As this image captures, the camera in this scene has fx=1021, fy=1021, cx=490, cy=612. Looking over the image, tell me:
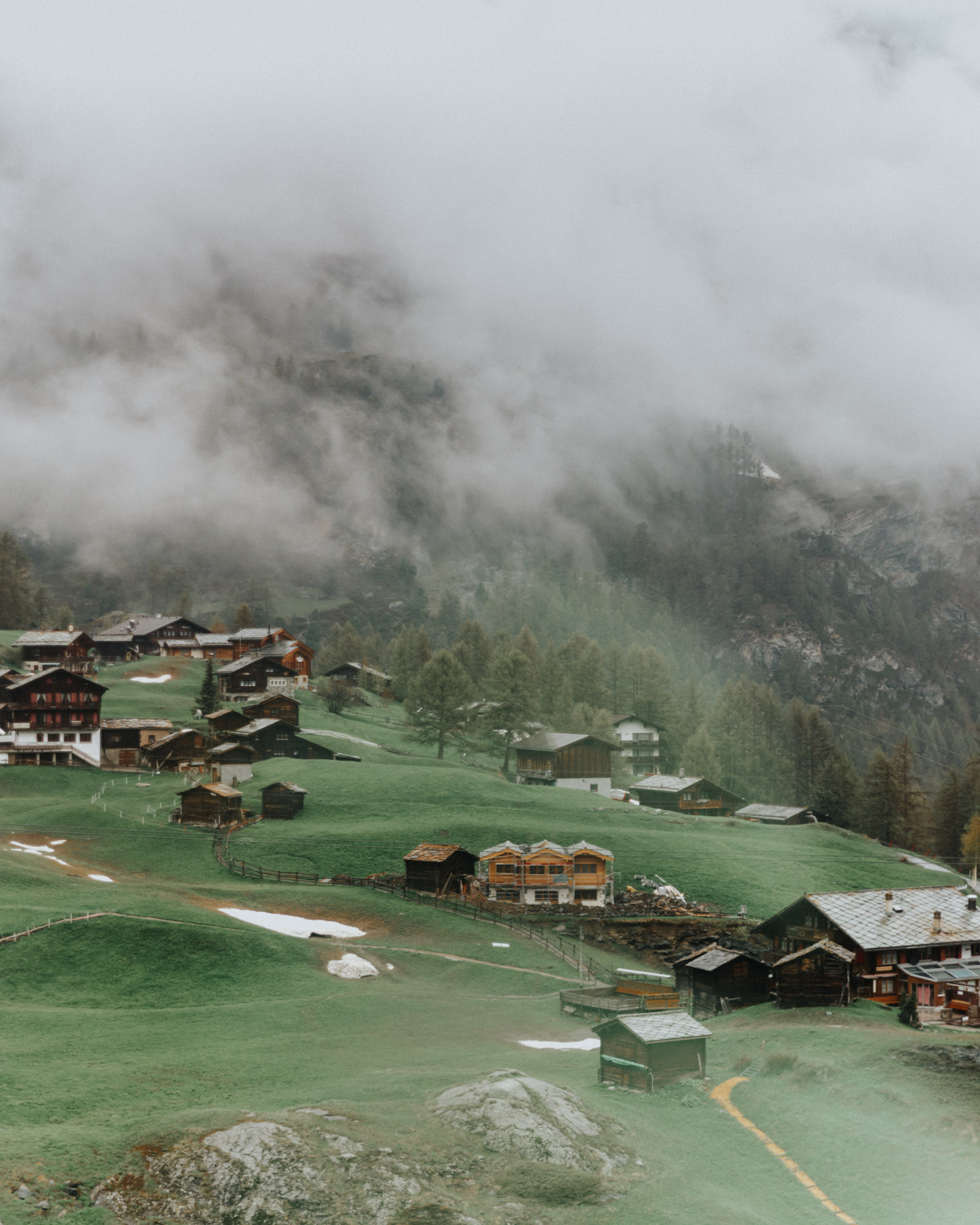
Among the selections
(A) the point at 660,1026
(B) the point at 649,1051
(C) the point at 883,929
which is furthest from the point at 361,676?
(B) the point at 649,1051

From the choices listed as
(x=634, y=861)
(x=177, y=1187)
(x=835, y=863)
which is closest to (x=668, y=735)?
(x=835, y=863)

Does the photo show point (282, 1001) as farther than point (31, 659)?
No

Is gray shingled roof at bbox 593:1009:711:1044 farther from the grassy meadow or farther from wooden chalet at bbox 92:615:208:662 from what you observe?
wooden chalet at bbox 92:615:208:662

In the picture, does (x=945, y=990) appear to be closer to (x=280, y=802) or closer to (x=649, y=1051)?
(x=649, y=1051)

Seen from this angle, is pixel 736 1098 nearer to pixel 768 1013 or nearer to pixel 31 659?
pixel 768 1013

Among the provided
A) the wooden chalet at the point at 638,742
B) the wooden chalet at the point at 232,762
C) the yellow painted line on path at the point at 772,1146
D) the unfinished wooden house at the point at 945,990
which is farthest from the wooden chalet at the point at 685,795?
the yellow painted line on path at the point at 772,1146

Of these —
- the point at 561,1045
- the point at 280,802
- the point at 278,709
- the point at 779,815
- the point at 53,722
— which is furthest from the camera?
the point at 278,709
